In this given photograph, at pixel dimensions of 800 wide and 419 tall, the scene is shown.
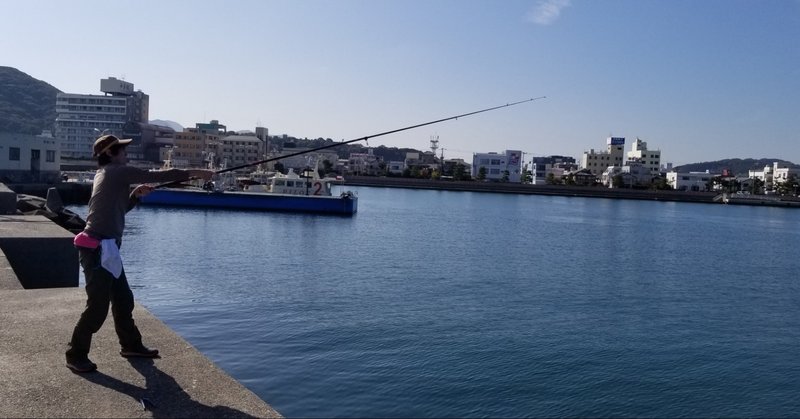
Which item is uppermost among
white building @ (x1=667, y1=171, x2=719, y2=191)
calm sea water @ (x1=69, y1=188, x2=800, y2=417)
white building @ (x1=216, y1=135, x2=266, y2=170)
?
white building @ (x1=216, y1=135, x2=266, y2=170)

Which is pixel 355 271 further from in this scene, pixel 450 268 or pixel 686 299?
pixel 686 299

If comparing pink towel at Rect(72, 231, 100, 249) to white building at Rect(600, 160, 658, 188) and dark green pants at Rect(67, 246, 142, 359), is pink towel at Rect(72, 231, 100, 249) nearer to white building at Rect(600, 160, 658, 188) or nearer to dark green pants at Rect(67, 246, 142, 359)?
dark green pants at Rect(67, 246, 142, 359)

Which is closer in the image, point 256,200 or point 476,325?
point 476,325

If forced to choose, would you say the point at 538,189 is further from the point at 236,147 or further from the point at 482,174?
the point at 236,147

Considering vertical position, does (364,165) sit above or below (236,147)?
below

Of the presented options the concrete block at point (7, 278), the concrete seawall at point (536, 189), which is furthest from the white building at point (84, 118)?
the concrete block at point (7, 278)

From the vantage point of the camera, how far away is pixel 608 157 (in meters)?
121

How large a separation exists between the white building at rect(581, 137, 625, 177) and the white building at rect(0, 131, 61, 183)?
97.8 metres

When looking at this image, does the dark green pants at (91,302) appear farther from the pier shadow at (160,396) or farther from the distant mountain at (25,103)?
the distant mountain at (25,103)

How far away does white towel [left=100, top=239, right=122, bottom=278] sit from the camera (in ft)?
13.1

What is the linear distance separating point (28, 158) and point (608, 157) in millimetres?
102575

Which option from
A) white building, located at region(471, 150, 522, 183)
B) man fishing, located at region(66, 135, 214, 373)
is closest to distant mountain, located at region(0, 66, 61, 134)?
white building, located at region(471, 150, 522, 183)

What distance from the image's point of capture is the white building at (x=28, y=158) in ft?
126

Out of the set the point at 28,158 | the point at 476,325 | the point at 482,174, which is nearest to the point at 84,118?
the point at 28,158
